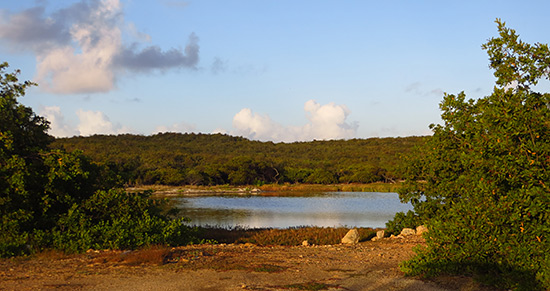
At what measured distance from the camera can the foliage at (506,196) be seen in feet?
30.0

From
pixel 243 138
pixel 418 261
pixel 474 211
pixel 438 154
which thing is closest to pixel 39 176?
pixel 418 261

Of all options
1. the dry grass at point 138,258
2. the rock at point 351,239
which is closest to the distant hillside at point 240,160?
the dry grass at point 138,258

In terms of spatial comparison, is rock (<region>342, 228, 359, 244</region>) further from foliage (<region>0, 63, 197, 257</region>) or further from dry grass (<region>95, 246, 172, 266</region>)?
dry grass (<region>95, 246, 172, 266</region>)

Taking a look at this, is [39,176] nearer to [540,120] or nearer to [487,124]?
[487,124]

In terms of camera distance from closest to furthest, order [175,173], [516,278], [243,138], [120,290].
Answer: [120,290], [516,278], [175,173], [243,138]

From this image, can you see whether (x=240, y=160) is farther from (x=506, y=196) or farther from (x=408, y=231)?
(x=506, y=196)

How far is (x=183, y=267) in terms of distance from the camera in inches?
427

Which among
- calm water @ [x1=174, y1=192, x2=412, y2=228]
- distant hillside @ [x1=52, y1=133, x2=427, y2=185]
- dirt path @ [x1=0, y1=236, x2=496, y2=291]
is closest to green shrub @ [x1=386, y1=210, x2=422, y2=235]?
dirt path @ [x1=0, y1=236, x2=496, y2=291]

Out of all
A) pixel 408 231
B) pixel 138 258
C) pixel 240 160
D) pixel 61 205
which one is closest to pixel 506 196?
pixel 138 258

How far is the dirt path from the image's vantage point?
9289 mm

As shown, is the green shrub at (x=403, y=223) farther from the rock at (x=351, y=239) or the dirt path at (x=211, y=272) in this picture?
the dirt path at (x=211, y=272)

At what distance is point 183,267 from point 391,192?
57914mm

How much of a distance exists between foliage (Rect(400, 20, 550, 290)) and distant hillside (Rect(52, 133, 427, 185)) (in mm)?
12558

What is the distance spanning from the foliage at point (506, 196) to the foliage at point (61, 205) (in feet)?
27.0
